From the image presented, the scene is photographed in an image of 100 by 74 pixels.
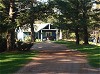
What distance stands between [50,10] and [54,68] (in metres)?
13.6

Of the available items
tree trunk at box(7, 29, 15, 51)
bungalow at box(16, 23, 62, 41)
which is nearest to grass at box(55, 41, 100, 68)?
tree trunk at box(7, 29, 15, 51)

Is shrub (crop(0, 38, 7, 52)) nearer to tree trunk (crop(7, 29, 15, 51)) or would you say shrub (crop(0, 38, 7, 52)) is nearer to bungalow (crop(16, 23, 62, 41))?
tree trunk (crop(7, 29, 15, 51))

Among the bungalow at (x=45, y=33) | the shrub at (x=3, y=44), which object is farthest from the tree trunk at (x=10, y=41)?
the bungalow at (x=45, y=33)

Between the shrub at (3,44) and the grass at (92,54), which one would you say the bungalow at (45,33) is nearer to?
the grass at (92,54)

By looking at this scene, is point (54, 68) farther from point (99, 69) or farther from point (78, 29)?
point (78, 29)

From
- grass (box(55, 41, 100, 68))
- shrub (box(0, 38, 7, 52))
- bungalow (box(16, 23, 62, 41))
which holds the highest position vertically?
bungalow (box(16, 23, 62, 41))

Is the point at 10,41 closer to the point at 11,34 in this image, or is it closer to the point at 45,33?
the point at 11,34

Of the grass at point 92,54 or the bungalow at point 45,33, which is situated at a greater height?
the bungalow at point 45,33

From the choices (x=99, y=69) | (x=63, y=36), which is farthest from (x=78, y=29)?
(x=63, y=36)

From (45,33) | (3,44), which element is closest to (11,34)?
(3,44)

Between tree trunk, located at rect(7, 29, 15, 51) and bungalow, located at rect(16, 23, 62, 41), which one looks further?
bungalow, located at rect(16, 23, 62, 41)

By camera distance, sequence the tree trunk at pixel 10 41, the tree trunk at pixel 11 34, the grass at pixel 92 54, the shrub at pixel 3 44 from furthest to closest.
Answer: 1. the shrub at pixel 3 44
2. the tree trunk at pixel 10 41
3. the tree trunk at pixel 11 34
4. the grass at pixel 92 54

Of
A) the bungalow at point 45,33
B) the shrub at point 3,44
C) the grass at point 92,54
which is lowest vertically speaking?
the grass at point 92,54

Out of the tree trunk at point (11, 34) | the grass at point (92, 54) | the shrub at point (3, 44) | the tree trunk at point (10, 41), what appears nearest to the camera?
the grass at point (92, 54)
